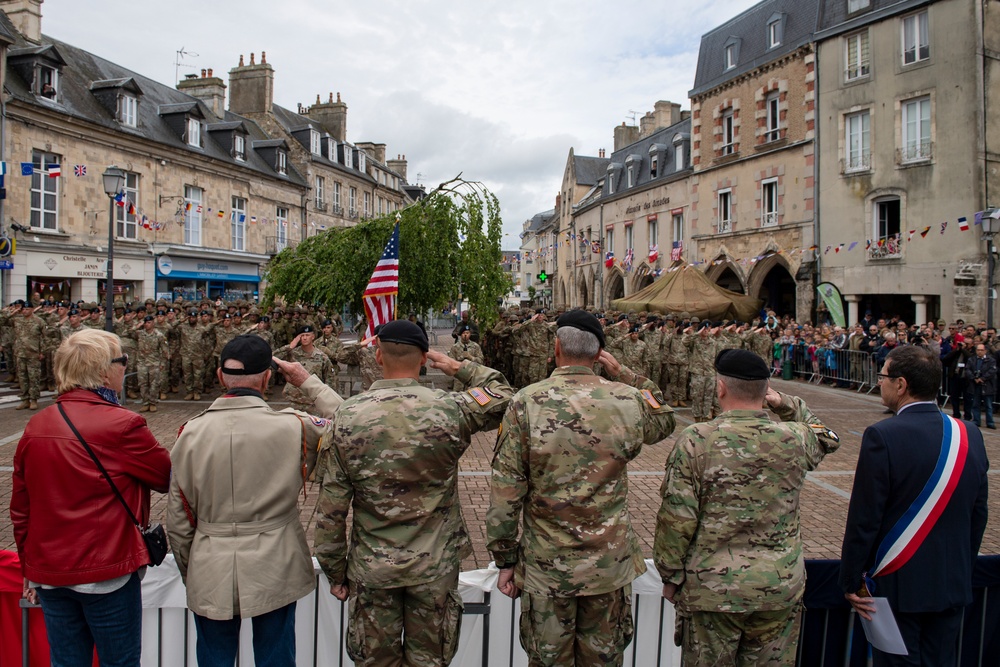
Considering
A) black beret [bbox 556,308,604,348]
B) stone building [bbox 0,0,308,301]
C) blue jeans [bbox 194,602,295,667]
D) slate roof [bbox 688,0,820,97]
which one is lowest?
blue jeans [bbox 194,602,295,667]

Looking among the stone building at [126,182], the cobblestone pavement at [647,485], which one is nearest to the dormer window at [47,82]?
the stone building at [126,182]

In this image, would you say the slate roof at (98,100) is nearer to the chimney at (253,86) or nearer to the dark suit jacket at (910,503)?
the chimney at (253,86)

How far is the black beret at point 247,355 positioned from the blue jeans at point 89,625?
0.96 metres

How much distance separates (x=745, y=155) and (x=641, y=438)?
25.5m

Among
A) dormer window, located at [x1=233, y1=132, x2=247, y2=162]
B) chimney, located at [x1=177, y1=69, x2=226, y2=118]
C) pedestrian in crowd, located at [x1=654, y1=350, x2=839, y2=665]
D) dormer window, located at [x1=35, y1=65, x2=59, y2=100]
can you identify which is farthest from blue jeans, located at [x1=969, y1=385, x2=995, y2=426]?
chimney, located at [x1=177, y1=69, x2=226, y2=118]

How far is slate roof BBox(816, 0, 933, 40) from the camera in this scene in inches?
782

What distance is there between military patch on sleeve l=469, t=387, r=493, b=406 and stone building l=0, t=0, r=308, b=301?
19743 millimetres

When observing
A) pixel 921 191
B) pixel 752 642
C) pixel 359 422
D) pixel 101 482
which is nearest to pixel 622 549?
pixel 752 642

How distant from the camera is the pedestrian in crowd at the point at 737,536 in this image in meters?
2.85

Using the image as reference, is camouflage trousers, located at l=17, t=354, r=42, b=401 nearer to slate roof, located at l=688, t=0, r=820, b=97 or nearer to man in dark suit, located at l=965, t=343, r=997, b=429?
man in dark suit, located at l=965, t=343, r=997, b=429

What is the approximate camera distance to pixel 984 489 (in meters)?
3.03

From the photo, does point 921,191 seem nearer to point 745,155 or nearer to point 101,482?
point 745,155

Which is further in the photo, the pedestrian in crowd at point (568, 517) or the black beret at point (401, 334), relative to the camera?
the black beret at point (401, 334)

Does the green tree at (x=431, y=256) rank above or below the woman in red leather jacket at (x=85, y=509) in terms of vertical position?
above
